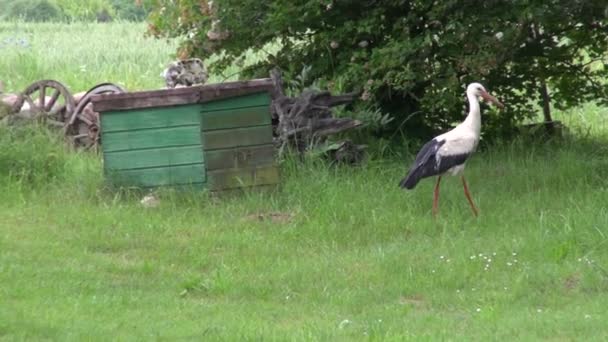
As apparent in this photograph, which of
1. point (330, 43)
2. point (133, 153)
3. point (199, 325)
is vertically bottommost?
point (199, 325)

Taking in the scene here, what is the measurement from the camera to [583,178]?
12039 mm

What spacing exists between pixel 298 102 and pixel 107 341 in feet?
20.2

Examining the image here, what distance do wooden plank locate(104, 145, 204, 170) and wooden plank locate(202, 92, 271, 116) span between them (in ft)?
1.32

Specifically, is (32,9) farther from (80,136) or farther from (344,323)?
(344,323)

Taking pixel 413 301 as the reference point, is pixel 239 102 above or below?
above

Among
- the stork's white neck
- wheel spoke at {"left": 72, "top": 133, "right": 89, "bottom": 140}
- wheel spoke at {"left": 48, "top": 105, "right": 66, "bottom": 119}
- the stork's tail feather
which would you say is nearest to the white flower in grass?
the stork's tail feather

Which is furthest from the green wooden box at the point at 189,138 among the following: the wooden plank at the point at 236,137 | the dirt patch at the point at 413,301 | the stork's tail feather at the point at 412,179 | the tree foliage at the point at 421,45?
the dirt patch at the point at 413,301

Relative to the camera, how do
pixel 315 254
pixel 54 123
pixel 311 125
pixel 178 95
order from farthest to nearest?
pixel 54 123 < pixel 311 125 < pixel 178 95 < pixel 315 254

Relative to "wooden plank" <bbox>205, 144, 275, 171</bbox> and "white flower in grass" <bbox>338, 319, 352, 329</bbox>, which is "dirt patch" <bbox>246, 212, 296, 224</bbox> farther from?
"white flower in grass" <bbox>338, 319, 352, 329</bbox>

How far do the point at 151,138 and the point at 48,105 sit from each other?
3.44 m

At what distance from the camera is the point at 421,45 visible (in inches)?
522

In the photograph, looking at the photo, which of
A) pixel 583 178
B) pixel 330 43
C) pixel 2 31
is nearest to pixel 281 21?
pixel 330 43

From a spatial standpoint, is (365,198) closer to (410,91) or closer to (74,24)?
(410,91)

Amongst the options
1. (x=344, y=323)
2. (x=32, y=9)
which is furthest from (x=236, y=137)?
(x=32, y=9)
